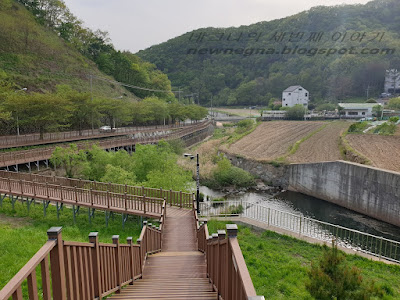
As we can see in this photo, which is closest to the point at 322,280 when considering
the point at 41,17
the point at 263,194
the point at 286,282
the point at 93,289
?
the point at 286,282

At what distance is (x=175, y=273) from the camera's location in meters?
7.25

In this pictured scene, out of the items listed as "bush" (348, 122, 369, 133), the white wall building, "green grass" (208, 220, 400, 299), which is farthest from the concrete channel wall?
the white wall building

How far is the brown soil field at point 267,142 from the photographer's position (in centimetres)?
3766

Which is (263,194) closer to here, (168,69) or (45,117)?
(45,117)

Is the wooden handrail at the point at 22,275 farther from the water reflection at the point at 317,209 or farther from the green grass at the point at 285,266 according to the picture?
the water reflection at the point at 317,209

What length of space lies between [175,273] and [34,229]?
8.46m

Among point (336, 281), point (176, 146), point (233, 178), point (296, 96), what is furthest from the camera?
point (296, 96)

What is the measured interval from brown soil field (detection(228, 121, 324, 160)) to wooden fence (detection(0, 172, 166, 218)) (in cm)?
2242

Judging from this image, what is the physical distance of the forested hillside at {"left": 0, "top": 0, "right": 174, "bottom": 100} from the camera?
5597 cm

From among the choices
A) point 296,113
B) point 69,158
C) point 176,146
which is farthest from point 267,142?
point 296,113

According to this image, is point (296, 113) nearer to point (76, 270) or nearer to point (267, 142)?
point (267, 142)

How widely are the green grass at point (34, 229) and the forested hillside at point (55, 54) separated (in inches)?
1254

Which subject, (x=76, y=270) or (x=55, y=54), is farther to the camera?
(x=55, y=54)

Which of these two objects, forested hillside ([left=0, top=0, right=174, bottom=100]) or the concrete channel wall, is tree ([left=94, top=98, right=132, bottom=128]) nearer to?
forested hillside ([left=0, top=0, right=174, bottom=100])
